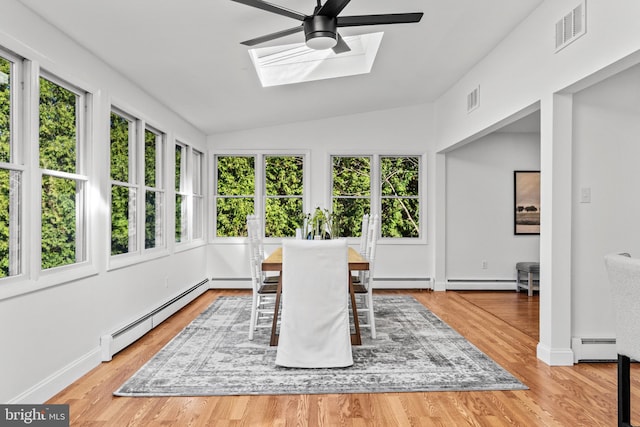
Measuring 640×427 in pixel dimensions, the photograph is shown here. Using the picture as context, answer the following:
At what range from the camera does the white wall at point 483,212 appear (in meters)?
7.44

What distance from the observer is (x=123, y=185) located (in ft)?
14.4

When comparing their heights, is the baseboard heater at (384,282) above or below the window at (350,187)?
Answer: below

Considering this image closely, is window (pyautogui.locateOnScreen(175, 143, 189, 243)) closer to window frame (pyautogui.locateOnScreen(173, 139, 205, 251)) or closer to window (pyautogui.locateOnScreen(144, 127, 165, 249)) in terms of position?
window frame (pyautogui.locateOnScreen(173, 139, 205, 251))

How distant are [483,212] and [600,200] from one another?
3.63 meters

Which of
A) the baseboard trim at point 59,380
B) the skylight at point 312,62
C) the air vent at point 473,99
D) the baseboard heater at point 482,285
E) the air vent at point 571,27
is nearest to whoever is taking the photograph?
the baseboard trim at point 59,380

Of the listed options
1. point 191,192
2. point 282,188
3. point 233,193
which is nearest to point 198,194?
point 191,192

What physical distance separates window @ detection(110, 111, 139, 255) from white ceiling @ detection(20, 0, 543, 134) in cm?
46

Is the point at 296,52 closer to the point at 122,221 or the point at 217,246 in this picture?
the point at 122,221

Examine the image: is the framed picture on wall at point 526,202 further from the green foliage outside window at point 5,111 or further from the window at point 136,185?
the green foliage outside window at point 5,111

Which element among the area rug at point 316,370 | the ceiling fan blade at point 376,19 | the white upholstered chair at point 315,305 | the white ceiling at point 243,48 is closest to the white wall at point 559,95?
the white ceiling at point 243,48

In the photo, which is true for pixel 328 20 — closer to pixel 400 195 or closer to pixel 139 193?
pixel 139 193

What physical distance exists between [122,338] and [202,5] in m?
2.69

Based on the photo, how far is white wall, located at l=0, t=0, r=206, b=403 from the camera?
107 inches

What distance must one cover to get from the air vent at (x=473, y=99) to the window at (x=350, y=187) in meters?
2.14
